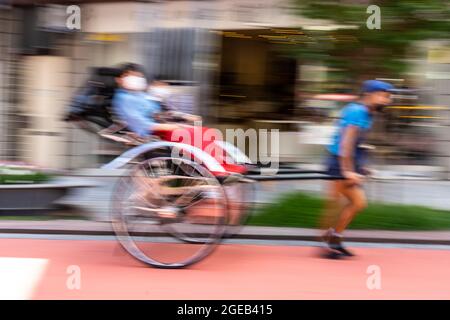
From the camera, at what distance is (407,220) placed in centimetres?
746

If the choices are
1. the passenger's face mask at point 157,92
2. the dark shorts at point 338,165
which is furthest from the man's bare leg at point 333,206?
the passenger's face mask at point 157,92

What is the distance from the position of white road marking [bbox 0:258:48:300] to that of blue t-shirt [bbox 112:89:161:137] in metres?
1.53

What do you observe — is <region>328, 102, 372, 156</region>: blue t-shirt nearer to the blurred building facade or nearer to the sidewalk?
the sidewalk

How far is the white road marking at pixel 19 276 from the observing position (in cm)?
478

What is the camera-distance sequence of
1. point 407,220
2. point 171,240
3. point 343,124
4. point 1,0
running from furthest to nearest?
point 1,0 < point 407,220 < point 171,240 < point 343,124

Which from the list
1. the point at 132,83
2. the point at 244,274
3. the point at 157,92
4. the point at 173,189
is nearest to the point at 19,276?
the point at 173,189

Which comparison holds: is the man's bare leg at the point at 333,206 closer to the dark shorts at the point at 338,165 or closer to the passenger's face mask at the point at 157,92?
the dark shorts at the point at 338,165

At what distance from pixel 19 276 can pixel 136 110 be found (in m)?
1.82

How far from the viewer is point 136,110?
5871 mm

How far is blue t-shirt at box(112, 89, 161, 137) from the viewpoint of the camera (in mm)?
5852

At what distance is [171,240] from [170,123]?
1249mm

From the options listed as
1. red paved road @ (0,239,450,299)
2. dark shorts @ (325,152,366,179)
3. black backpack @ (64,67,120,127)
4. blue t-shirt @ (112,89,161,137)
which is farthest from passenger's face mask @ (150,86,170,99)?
dark shorts @ (325,152,366,179)
